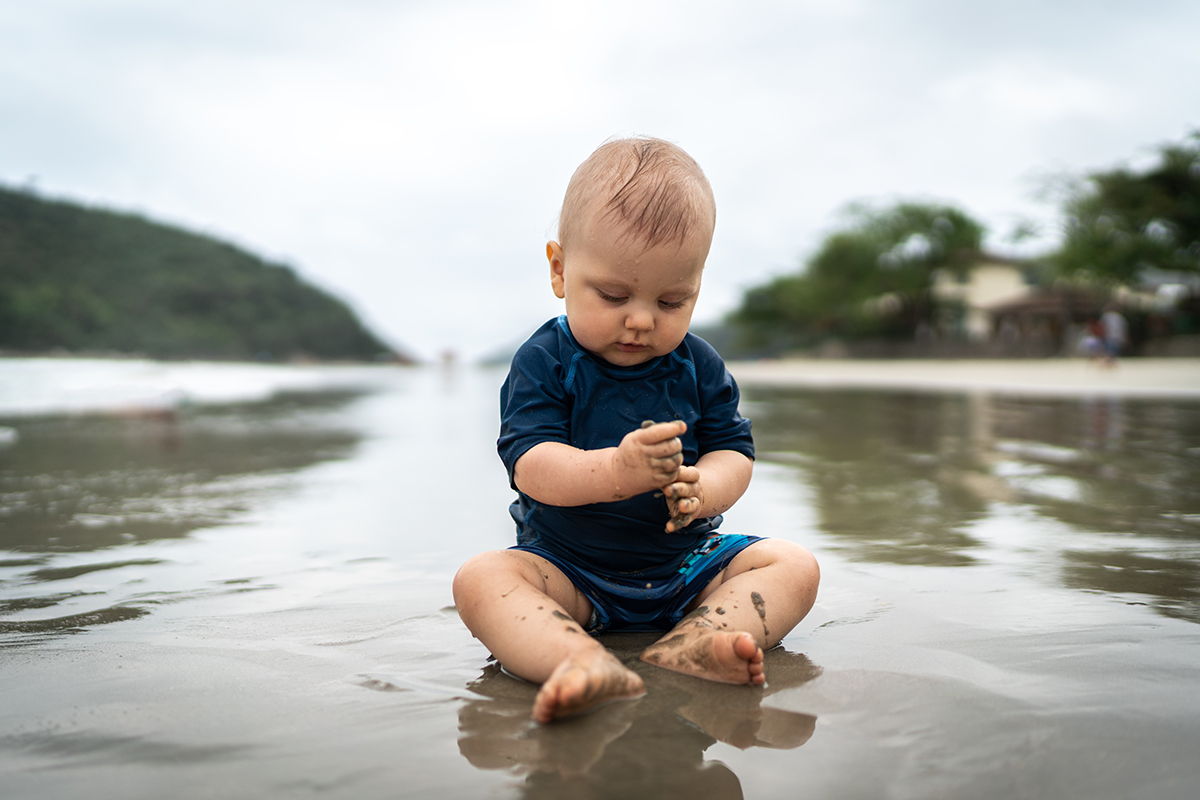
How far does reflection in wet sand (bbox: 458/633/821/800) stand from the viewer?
103 cm

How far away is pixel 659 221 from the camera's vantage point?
161 centimetres

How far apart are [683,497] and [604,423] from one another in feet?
1.14

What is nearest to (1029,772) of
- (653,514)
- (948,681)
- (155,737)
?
(948,681)

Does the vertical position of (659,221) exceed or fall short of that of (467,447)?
it exceeds it

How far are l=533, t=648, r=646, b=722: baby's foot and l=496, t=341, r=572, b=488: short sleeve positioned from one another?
0.47 meters

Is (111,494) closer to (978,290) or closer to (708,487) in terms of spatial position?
(708,487)

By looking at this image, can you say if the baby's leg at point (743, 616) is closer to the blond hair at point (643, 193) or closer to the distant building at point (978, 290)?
the blond hair at point (643, 193)

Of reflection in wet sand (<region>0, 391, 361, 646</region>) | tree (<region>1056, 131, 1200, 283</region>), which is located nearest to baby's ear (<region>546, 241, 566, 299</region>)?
reflection in wet sand (<region>0, 391, 361, 646</region>)

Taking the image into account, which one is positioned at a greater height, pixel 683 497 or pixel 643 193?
pixel 643 193

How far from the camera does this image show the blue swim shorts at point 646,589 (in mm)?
1756

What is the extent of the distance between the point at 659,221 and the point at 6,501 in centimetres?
318

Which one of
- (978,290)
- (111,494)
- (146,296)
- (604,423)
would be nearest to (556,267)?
(604,423)

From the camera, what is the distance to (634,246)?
1.61 metres

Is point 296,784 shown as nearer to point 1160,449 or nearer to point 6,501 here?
point 6,501
